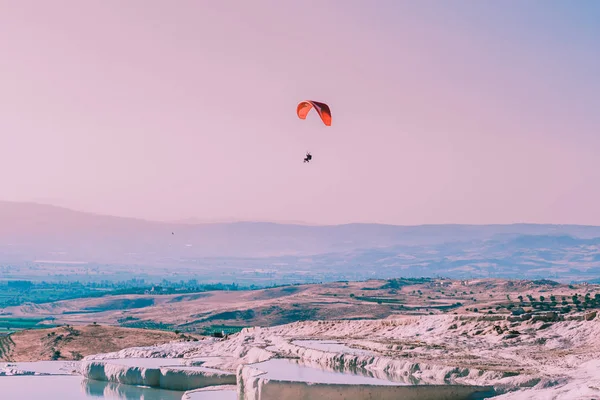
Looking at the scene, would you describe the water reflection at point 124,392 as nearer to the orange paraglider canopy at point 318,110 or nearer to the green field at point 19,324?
the orange paraglider canopy at point 318,110

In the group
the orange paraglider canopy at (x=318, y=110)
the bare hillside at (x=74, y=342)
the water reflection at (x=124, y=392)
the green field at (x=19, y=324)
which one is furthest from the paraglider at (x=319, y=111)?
the green field at (x=19, y=324)

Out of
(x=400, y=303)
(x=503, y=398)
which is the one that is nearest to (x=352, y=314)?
(x=400, y=303)

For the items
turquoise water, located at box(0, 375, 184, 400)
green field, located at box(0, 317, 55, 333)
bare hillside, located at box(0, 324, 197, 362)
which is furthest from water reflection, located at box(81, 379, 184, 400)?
green field, located at box(0, 317, 55, 333)

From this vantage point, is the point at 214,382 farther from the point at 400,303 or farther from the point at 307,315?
the point at 400,303

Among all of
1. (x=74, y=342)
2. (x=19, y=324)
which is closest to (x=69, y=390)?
(x=74, y=342)

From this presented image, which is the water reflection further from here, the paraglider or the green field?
the green field

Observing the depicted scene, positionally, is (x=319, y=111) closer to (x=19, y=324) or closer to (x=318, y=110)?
(x=318, y=110)
